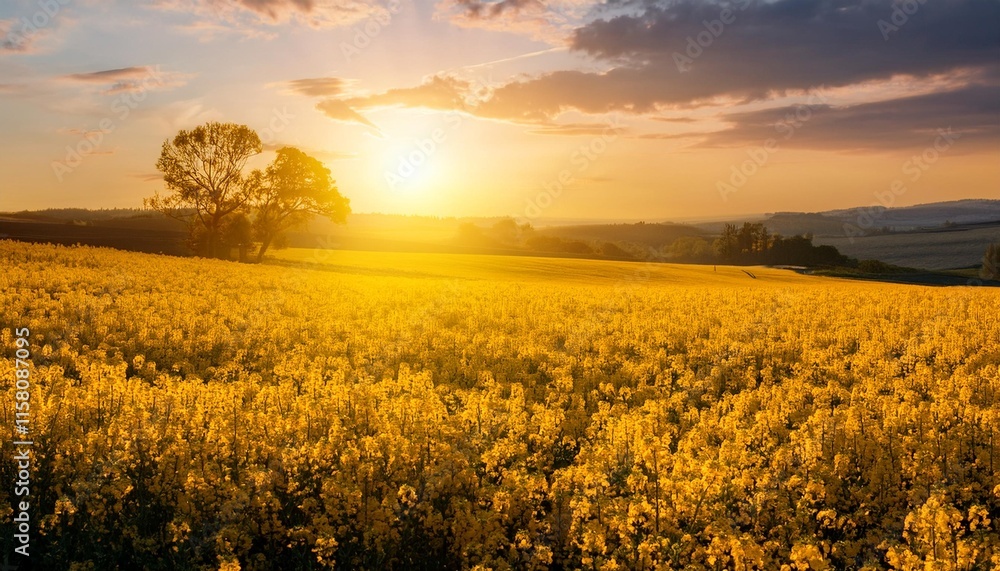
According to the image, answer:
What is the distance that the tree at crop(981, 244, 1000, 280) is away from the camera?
97938 mm

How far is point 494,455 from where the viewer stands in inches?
312

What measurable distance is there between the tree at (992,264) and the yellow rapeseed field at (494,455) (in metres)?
Result: 102

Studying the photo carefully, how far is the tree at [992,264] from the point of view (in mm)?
97938

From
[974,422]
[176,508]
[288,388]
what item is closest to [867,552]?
[974,422]

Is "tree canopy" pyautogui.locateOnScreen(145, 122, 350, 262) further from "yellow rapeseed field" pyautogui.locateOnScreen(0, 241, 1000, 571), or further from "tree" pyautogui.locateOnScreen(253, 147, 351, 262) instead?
"yellow rapeseed field" pyautogui.locateOnScreen(0, 241, 1000, 571)

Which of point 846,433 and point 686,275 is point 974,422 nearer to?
point 846,433

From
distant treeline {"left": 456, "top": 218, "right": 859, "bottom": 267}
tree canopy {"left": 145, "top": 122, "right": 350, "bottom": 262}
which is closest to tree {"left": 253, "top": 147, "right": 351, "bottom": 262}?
tree canopy {"left": 145, "top": 122, "right": 350, "bottom": 262}

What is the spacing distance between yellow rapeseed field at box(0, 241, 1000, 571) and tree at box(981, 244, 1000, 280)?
102 metres
